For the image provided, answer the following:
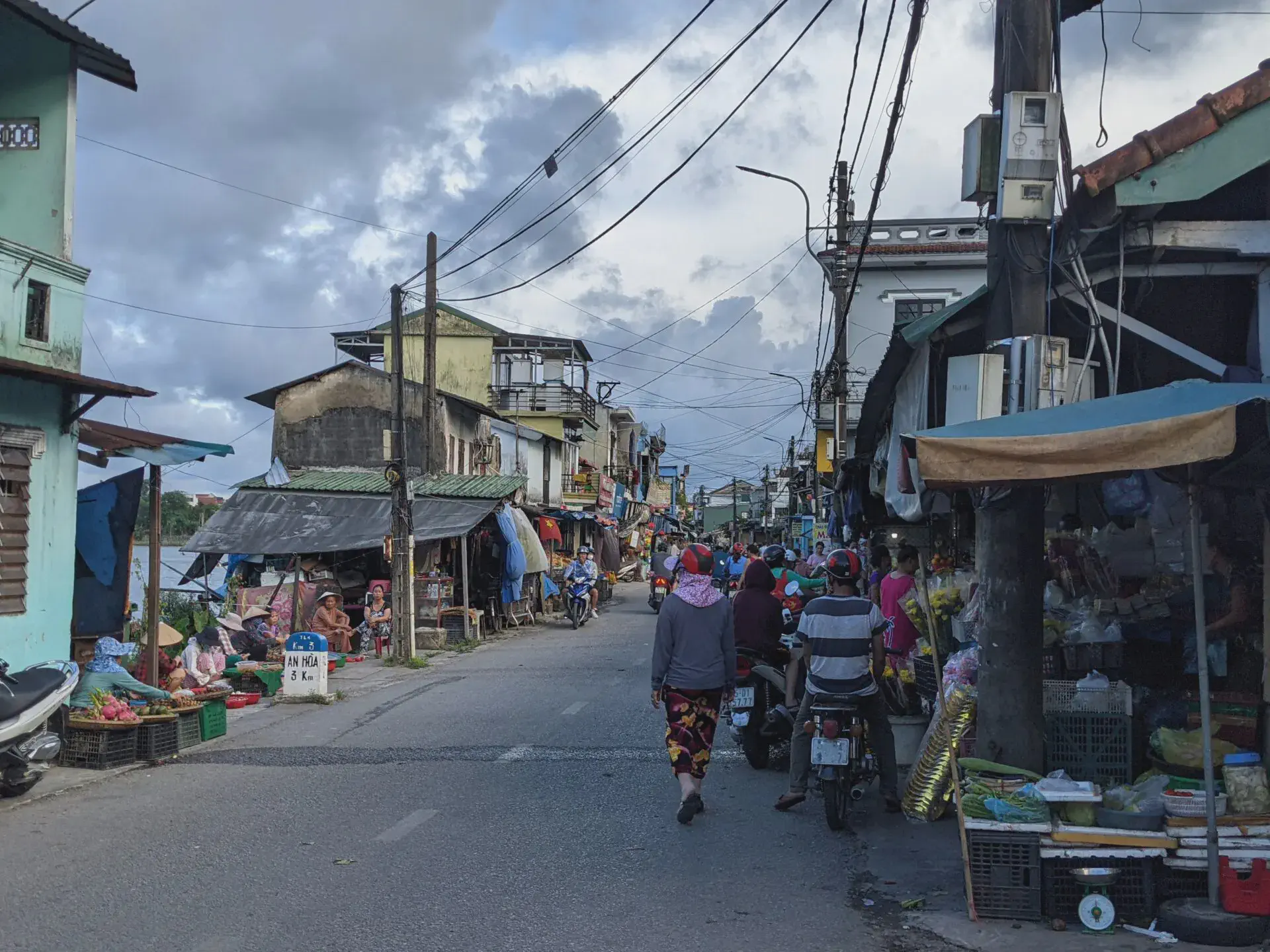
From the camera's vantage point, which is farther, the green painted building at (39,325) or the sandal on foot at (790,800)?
the green painted building at (39,325)

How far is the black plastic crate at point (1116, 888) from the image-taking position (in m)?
5.96

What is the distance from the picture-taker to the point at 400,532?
21219mm

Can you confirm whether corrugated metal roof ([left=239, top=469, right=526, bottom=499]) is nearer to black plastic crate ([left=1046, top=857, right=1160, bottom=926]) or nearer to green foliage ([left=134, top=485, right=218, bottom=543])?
green foliage ([left=134, top=485, right=218, bottom=543])

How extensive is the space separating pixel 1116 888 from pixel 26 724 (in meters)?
7.93

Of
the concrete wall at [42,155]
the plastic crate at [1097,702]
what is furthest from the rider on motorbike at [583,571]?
the plastic crate at [1097,702]

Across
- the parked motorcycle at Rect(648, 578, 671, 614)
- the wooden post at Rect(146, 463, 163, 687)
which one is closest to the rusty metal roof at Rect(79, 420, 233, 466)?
the wooden post at Rect(146, 463, 163, 687)

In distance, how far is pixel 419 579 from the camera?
980 inches

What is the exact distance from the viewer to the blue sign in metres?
15.9

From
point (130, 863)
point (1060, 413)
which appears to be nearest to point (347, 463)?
point (130, 863)

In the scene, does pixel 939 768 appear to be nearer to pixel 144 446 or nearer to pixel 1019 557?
pixel 1019 557

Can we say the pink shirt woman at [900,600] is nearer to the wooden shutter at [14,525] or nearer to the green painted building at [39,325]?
the green painted building at [39,325]

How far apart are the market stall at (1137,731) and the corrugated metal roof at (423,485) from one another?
19.8 metres

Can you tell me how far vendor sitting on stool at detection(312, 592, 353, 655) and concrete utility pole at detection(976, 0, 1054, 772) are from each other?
55.4 ft

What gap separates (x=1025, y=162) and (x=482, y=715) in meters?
A: 9.21
